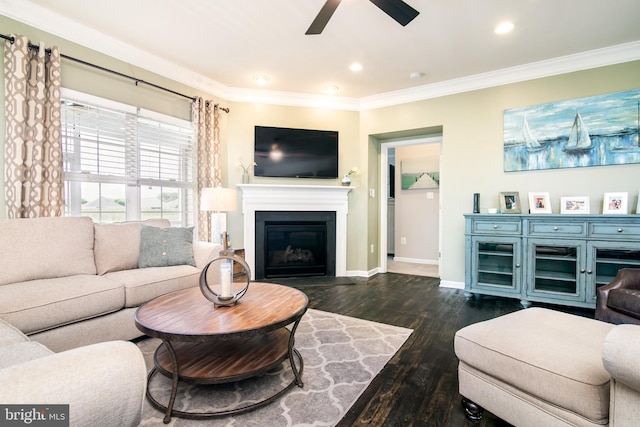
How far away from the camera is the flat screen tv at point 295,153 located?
4289 millimetres

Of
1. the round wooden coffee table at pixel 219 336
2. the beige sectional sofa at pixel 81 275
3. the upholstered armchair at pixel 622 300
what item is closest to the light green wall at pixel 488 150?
the upholstered armchair at pixel 622 300

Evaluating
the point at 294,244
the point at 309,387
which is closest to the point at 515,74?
the point at 294,244

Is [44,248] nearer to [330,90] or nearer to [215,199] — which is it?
[215,199]

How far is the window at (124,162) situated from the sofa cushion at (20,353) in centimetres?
216

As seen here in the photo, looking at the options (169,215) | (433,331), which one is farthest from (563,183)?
(169,215)

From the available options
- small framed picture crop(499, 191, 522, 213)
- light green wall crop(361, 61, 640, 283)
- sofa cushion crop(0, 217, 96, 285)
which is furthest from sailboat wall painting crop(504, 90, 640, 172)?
sofa cushion crop(0, 217, 96, 285)

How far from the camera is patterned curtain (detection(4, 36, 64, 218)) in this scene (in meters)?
2.36

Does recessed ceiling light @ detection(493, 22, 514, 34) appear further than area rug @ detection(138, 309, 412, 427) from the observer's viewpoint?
Yes

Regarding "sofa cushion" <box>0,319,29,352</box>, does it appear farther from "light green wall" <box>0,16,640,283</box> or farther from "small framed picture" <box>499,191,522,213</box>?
"small framed picture" <box>499,191,522,213</box>

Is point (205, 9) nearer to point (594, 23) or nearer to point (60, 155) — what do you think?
point (60, 155)

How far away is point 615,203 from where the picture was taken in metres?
2.99

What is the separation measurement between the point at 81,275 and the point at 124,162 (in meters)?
1.40

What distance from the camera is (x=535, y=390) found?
118cm

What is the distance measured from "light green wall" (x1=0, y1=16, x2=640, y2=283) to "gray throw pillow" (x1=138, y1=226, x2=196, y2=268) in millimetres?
1081
